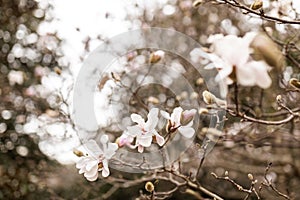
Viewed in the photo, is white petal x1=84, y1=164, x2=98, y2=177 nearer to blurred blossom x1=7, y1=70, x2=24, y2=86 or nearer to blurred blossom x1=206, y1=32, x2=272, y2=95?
blurred blossom x1=206, y1=32, x2=272, y2=95

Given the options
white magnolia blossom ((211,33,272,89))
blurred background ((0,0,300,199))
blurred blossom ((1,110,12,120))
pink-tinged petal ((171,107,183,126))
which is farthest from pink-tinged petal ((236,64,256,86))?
blurred blossom ((1,110,12,120))

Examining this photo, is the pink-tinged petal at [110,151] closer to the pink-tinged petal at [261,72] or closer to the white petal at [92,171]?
the white petal at [92,171]

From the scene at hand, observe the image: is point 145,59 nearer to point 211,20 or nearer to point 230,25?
point 230,25

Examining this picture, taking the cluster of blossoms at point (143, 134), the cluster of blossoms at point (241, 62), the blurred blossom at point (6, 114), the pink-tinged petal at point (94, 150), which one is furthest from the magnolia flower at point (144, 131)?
the blurred blossom at point (6, 114)

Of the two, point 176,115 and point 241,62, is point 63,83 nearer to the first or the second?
point 176,115

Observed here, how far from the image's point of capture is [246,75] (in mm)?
769

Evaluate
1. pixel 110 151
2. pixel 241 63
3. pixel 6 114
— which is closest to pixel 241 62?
pixel 241 63

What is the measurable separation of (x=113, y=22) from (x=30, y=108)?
0.71 meters

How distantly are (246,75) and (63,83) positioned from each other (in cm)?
139

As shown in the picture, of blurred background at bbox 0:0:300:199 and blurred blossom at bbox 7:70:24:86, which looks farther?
blurred blossom at bbox 7:70:24:86

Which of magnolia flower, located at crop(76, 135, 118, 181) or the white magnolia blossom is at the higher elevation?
the white magnolia blossom

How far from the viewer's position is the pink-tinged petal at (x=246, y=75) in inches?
30.0

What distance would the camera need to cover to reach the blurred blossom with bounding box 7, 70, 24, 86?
2621 millimetres

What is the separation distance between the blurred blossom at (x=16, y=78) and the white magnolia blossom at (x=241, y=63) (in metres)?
2.03
